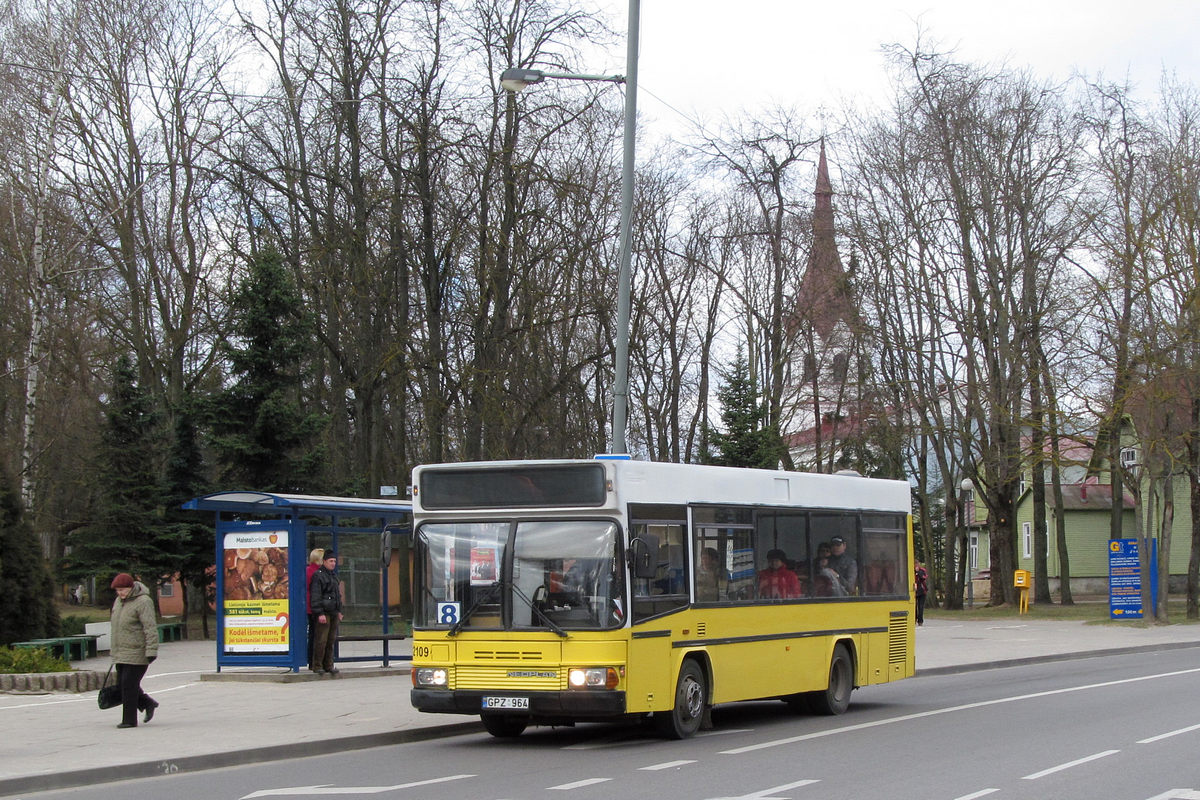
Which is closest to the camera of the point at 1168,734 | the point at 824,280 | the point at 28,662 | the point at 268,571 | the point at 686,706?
the point at 1168,734

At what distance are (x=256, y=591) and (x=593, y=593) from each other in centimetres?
860

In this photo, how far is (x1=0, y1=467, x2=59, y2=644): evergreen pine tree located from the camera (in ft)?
73.5

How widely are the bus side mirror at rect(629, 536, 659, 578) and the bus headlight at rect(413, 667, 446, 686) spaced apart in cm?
209

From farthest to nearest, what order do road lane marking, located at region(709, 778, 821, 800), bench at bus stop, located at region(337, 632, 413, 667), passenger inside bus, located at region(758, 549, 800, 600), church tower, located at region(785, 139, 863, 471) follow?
church tower, located at region(785, 139, 863, 471) < bench at bus stop, located at region(337, 632, 413, 667) < passenger inside bus, located at region(758, 549, 800, 600) < road lane marking, located at region(709, 778, 821, 800)

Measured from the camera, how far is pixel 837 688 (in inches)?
655

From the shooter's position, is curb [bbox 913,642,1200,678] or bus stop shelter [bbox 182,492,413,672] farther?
curb [bbox 913,642,1200,678]

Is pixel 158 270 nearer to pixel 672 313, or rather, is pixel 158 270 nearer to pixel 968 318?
pixel 672 313

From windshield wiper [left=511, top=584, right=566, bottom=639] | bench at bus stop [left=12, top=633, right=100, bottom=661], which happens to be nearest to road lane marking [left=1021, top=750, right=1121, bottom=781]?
windshield wiper [left=511, top=584, right=566, bottom=639]

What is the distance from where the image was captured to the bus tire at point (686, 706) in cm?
1342

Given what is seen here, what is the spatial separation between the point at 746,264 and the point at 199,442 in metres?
23.0

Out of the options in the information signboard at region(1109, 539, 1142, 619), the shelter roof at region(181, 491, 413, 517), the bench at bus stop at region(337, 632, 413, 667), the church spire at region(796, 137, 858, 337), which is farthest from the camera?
the church spire at region(796, 137, 858, 337)

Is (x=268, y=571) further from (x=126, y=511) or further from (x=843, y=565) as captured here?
(x=126, y=511)

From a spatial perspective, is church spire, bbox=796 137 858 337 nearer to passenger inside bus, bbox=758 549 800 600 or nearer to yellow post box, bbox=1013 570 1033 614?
yellow post box, bbox=1013 570 1033 614

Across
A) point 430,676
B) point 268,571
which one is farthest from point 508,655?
point 268,571
